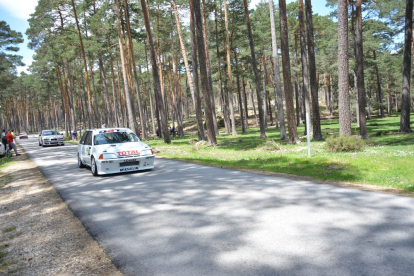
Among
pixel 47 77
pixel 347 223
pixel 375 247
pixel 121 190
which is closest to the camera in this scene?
pixel 375 247

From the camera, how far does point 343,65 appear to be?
43.2ft

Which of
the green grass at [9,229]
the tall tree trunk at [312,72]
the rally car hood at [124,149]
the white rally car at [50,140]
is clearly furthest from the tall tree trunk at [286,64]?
the white rally car at [50,140]

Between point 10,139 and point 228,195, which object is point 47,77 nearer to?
point 10,139

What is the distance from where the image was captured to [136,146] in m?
10.5

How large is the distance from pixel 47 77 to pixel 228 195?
2123 inches

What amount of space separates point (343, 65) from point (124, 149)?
1013 centimetres

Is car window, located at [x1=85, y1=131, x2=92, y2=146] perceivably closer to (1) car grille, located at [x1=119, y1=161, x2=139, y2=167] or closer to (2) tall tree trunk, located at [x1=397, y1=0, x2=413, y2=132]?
(1) car grille, located at [x1=119, y1=161, x2=139, y2=167]

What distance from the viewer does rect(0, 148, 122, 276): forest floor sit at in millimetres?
3719

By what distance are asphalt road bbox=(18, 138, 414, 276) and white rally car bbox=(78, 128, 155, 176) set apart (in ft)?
8.04

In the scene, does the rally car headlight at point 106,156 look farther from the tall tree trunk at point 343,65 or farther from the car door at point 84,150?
the tall tree trunk at point 343,65

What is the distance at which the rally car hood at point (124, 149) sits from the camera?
9977mm

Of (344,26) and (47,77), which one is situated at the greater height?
(47,77)

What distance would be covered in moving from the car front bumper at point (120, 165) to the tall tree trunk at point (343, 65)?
365 inches

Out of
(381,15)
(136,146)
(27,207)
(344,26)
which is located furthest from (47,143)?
(381,15)
